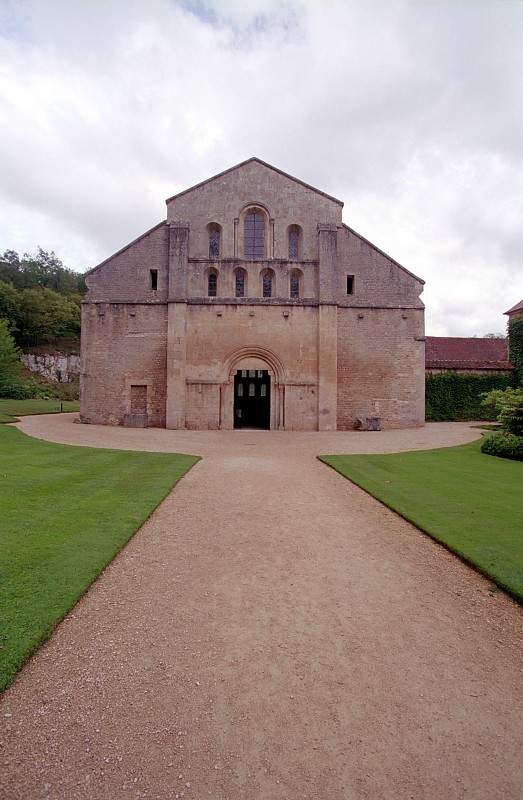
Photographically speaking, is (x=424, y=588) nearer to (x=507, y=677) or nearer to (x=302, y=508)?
(x=507, y=677)

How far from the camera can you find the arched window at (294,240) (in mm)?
23125

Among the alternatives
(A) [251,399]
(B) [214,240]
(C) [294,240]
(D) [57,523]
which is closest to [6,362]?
(B) [214,240]

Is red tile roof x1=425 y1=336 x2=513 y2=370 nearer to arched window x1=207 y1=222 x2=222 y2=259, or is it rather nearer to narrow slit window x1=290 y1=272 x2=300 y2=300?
narrow slit window x1=290 y1=272 x2=300 y2=300

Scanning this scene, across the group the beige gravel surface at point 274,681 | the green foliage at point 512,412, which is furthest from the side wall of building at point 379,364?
the beige gravel surface at point 274,681

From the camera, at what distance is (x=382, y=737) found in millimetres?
2467

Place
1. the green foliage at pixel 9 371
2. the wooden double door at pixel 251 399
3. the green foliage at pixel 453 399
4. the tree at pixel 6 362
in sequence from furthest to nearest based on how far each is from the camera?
1. the green foliage at pixel 9 371
2. the tree at pixel 6 362
3. the green foliage at pixel 453 399
4. the wooden double door at pixel 251 399

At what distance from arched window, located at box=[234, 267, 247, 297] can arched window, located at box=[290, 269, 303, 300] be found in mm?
2681

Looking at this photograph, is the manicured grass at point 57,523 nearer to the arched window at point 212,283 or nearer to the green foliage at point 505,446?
the green foliage at point 505,446

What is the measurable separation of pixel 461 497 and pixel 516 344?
2846cm

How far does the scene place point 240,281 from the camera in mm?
22859

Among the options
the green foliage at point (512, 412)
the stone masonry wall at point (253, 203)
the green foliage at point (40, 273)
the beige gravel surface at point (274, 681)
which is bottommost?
the beige gravel surface at point (274, 681)

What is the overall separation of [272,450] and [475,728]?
1189 centimetres

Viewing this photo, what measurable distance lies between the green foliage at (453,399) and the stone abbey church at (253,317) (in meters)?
6.62

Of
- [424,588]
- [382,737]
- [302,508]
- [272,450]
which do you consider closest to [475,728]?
[382,737]
